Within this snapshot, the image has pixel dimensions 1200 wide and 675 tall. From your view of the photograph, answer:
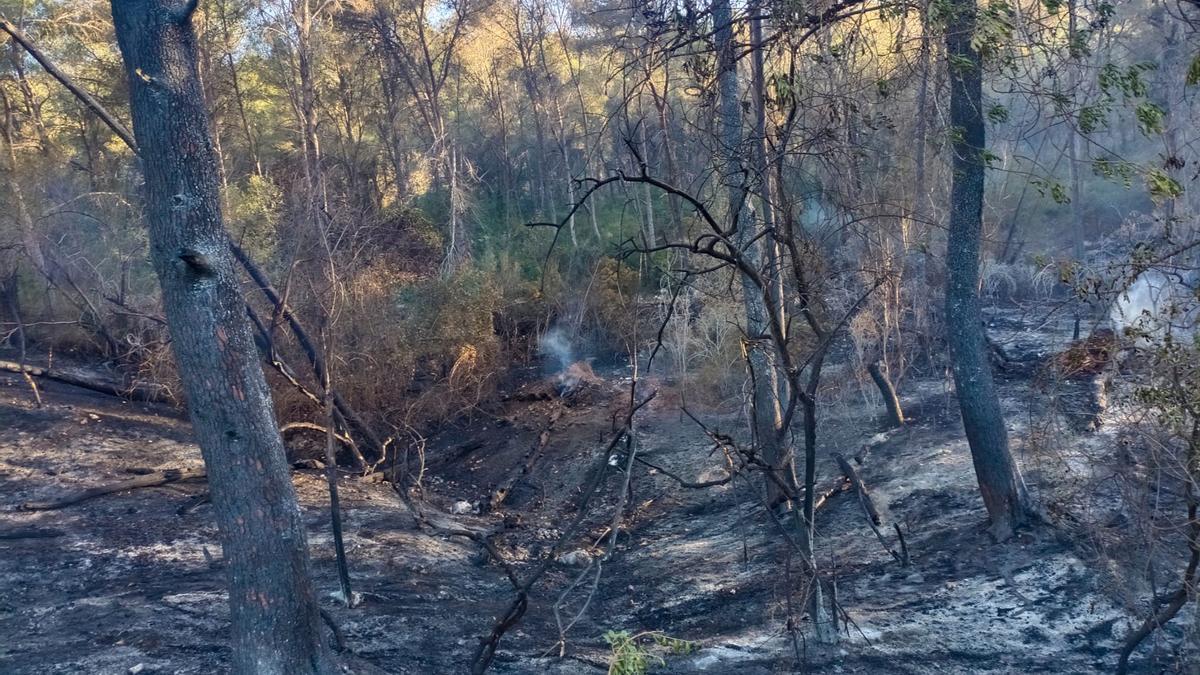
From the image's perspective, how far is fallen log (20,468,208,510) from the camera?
10.8m

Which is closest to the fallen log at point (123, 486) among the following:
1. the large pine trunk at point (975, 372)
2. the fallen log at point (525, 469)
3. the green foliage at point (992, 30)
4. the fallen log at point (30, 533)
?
the fallen log at point (30, 533)

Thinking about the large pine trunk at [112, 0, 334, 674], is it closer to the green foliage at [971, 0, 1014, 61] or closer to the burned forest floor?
the burned forest floor

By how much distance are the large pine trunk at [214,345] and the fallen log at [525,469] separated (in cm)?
793

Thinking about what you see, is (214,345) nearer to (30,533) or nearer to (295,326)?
(295,326)

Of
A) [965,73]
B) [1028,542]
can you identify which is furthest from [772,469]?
[1028,542]

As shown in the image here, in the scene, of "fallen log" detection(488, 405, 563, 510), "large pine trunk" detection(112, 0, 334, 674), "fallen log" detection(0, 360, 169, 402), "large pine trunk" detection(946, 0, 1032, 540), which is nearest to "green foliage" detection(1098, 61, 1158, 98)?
"large pine trunk" detection(946, 0, 1032, 540)

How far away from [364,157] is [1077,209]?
749 inches

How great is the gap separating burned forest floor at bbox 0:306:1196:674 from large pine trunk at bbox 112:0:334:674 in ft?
5.10

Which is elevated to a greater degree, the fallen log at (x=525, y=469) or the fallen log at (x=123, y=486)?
the fallen log at (x=123, y=486)

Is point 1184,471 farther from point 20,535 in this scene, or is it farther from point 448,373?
point 448,373

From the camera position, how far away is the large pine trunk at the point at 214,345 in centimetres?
543

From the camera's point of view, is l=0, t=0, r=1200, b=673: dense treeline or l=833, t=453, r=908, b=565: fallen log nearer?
l=0, t=0, r=1200, b=673: dense treeline

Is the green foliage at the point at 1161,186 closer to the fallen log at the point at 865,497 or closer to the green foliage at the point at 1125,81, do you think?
the green foliage at the point at 1125,81

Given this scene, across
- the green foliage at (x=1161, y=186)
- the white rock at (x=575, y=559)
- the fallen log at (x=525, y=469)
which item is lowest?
the white rock at (x=575, y=559)
